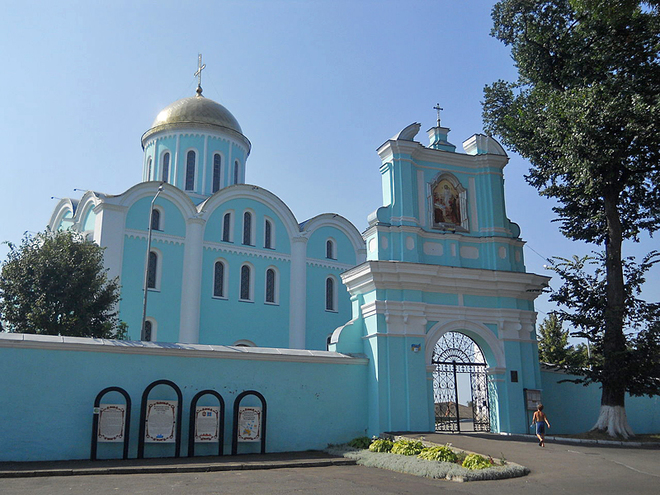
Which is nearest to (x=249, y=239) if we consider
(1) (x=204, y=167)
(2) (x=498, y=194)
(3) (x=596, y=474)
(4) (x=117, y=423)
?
(1) (x=204, y=167)

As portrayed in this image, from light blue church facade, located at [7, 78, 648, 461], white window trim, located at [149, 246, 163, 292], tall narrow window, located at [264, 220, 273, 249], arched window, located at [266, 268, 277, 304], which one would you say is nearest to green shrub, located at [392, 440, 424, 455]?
light blue church facade, located at [7, 78, 648, 461]

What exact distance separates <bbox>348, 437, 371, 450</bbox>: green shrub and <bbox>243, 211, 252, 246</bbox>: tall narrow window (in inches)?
525

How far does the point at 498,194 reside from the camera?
18.1 metres

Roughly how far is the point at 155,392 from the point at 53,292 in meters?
7.30

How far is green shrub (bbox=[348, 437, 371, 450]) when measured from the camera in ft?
47.5

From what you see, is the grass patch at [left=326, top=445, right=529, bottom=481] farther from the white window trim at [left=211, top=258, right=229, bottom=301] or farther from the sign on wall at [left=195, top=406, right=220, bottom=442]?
the white window trim at [left=211, top=258, right=229, bottom=301]

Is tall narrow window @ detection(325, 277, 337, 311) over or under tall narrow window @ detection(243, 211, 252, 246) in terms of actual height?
under

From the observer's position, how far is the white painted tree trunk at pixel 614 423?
49.5 feet

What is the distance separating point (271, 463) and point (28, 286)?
1081 cm

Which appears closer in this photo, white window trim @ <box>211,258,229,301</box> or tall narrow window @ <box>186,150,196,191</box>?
white window trim @ <box>211,258,229,301</box>

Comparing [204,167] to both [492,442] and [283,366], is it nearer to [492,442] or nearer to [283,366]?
[283,366]

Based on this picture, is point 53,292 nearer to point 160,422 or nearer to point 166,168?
point 160,422

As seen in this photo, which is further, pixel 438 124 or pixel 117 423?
pixel 438 124

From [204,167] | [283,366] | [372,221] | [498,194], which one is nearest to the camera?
[283,366]
